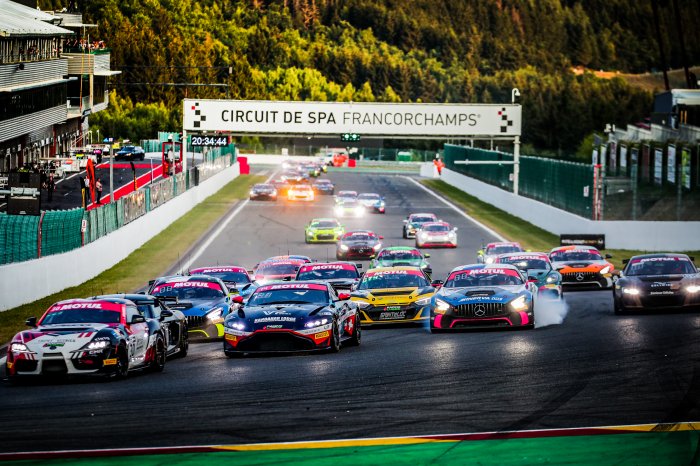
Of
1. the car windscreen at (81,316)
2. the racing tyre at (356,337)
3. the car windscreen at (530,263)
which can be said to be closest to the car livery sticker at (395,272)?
the racing tyre at (356,337)

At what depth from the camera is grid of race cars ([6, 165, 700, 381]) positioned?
18.4 metres

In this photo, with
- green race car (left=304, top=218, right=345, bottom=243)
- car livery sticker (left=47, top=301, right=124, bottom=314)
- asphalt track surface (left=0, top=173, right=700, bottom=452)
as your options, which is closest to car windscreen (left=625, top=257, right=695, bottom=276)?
asphalt track surface (left=0, top=173, right=700, bottom=452)

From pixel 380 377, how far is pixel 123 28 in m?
161

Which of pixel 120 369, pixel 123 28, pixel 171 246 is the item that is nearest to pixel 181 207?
pixel 171 246

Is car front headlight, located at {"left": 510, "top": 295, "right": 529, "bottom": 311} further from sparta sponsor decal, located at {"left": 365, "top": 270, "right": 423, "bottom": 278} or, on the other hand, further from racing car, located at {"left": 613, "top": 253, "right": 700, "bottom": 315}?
racing car, located at {"left": 613, "top": 253, "right": 700, "bottom": 315}

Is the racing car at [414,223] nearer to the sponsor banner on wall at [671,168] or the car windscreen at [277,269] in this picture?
the sponsor banner on wall at [671,168]

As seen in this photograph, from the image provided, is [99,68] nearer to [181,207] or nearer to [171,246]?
[181,207]

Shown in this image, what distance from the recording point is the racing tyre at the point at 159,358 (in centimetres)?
1961

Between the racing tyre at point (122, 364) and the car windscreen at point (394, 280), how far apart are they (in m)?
8.76

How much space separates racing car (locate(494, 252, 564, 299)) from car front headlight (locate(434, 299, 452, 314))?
5729mm

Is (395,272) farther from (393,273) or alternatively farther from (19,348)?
(19,348)

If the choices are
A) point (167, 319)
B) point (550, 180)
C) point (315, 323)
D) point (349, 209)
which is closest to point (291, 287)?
point (315, 323)

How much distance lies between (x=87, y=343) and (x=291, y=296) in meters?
4.95

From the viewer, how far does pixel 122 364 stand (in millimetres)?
18562
